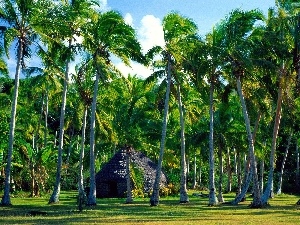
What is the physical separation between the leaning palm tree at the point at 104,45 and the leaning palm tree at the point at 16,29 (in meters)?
3.00

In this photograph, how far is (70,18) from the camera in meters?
26.6

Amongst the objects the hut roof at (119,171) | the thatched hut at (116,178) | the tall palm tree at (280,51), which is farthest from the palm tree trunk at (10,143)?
the tall palm tree at (280,51)

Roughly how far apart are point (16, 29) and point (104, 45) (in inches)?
198

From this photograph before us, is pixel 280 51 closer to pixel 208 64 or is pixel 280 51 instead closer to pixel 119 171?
pixel 208 64

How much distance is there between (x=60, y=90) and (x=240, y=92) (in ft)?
44.9

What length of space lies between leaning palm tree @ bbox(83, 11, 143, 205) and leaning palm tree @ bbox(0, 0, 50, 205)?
2995 millimetres

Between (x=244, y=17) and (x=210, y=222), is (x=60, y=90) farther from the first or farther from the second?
(x=210, y=222)

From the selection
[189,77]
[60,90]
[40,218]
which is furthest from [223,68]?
[40,218]

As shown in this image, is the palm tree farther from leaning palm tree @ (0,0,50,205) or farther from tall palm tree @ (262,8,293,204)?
tall palm tree @ (262,8,293,204)

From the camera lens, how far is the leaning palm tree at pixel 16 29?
2478 centimetres

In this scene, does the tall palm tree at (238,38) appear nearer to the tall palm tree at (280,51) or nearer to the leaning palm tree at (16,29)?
the tall palm tree at (280,51)

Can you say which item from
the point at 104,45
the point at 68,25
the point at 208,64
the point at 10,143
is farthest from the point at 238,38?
the point at 10,143

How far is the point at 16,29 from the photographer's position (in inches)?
988

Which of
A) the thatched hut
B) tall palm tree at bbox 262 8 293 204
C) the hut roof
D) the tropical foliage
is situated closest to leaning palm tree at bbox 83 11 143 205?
the tropical foliage
